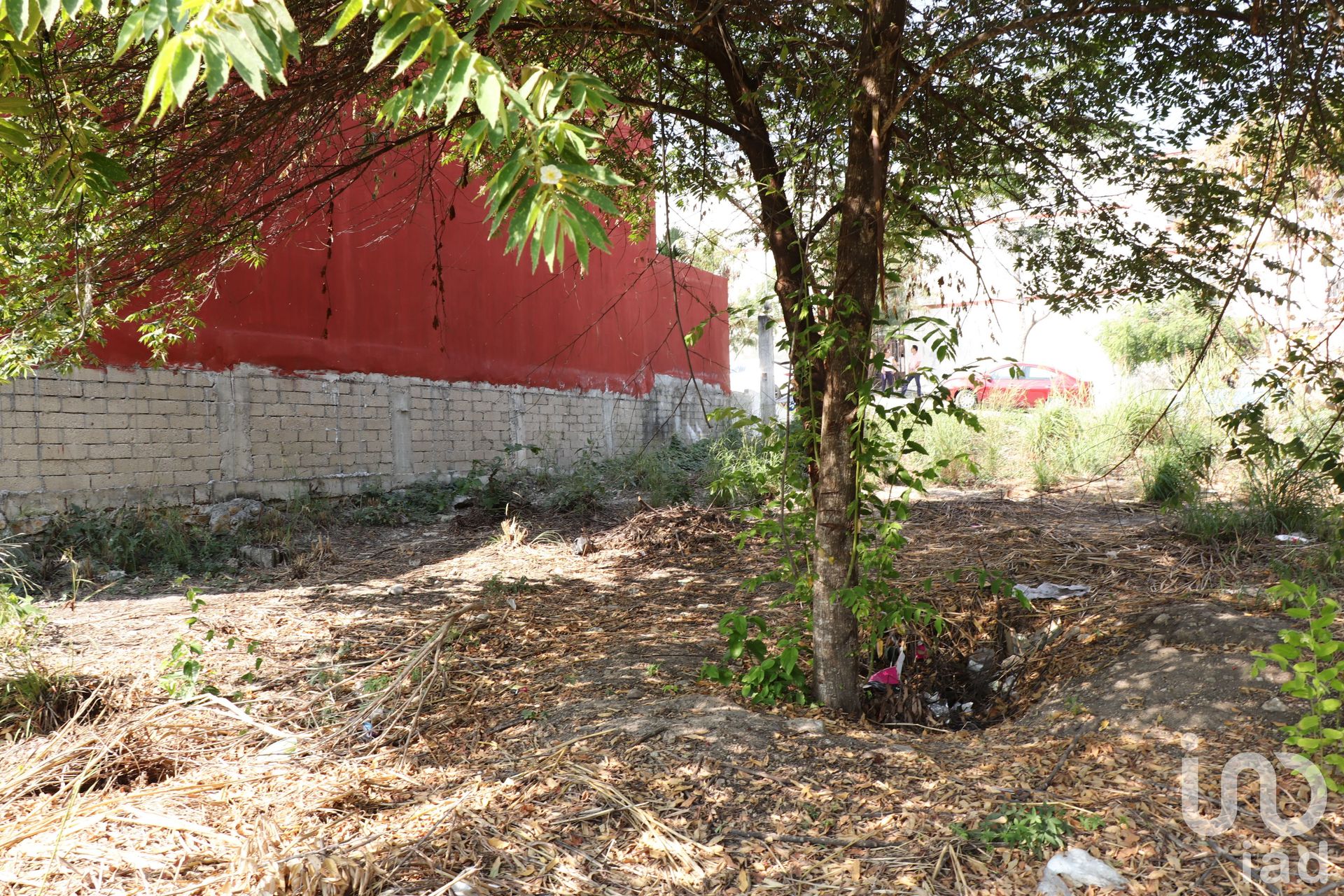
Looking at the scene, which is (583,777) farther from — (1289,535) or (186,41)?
(1289,535)

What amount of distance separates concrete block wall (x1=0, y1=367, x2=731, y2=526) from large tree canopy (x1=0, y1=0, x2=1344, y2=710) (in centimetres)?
130

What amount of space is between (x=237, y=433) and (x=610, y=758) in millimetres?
5871

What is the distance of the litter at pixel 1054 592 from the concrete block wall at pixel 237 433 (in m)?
1.89

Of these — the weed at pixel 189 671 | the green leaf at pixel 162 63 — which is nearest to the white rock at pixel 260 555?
the weed at pixel 189 671

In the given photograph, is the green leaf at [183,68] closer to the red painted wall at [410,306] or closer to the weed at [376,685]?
the weed at [376,685]

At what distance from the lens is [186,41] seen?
131 centimetres

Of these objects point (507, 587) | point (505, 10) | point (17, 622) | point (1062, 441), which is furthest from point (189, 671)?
point (1062, 441)

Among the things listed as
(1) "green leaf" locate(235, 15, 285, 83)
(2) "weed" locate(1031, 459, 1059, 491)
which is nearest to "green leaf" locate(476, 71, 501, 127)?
(1) "green leaf" locate(235, 15, 285, 83)

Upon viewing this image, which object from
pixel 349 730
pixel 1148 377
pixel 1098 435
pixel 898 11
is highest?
pixel 898 11

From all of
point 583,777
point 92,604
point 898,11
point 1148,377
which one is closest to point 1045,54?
point 898,11

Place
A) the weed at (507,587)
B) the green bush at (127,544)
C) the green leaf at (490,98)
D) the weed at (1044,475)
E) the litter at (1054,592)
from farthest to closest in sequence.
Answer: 1. the weed at (1044,475)
2. the green bush at (127,544)
3. the weed at (507,587)
4. the litter at (1054,592)
5. the green leaf at (490,98)

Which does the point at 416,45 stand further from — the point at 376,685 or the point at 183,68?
the point at 376,685

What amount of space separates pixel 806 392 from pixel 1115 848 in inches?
75.1

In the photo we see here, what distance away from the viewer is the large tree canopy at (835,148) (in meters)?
2.94
